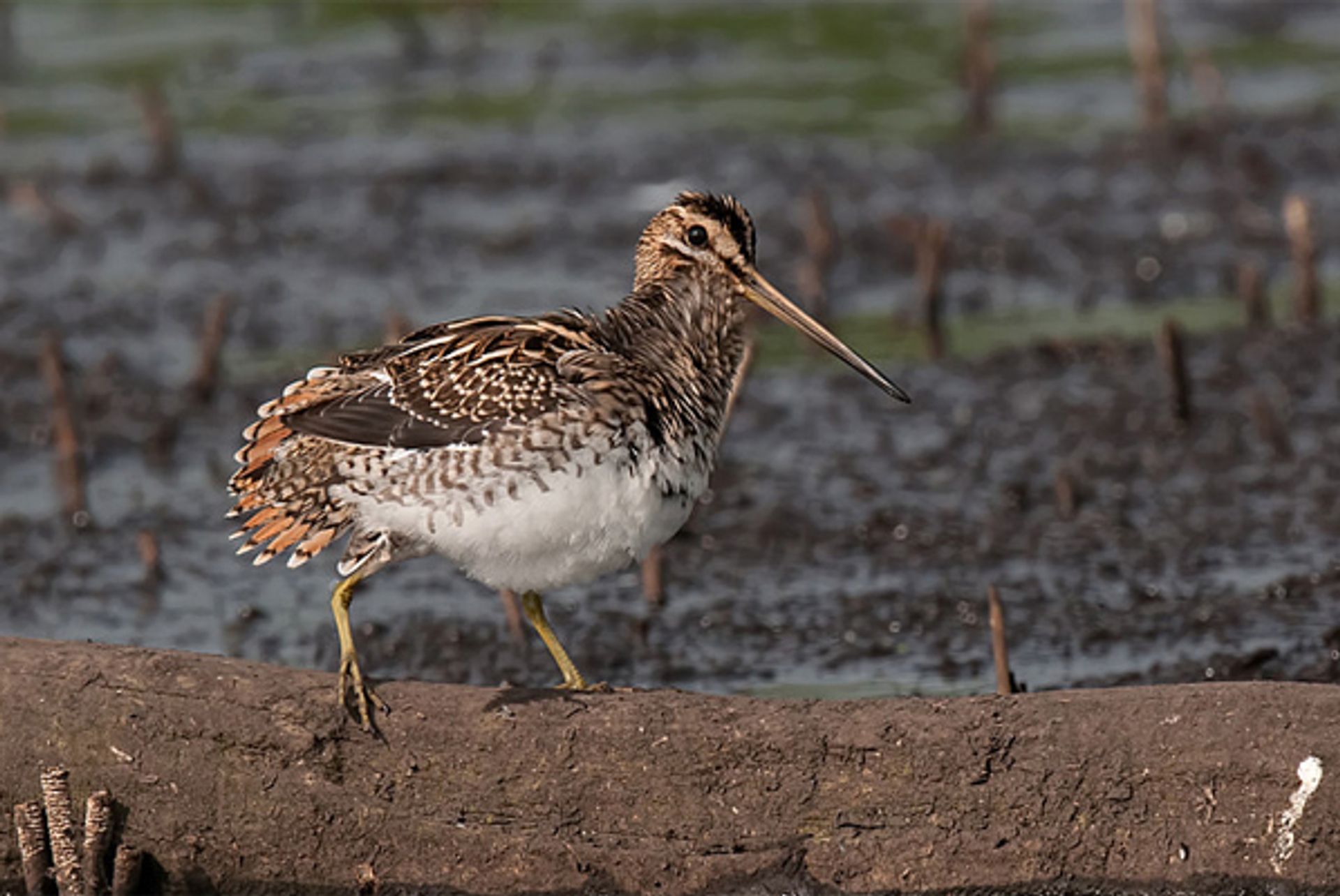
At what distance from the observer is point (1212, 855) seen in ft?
15.6

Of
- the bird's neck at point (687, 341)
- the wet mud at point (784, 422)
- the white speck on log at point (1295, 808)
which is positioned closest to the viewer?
the white speck on log at point (1295, 808)

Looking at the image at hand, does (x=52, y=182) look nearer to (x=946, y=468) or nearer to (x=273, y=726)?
(x=946, y=468)

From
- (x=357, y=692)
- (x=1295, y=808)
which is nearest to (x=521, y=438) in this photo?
(x=357, y=692)

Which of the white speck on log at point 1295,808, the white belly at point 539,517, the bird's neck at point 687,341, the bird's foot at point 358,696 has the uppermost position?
the bird's neck at point 687,341

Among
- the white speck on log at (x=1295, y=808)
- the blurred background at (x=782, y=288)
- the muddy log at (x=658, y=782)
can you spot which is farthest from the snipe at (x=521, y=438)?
the blurred background at (x=782, y=288)

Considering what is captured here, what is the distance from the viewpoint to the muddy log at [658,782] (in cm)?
473

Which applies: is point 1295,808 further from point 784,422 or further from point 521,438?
point 784,422

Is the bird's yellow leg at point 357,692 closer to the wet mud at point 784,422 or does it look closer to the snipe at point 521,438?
the snipe at point 521,438

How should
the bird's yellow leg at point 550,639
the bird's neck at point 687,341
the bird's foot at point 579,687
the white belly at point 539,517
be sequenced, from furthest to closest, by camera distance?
the bird's yellow leg at point 550,639
the bird's neck at point 687,341
the bird's foot at point 579,687
the white belly at point 539,517

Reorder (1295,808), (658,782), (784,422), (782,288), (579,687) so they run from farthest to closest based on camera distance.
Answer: (782,288) → (784,422) → (579,687) → (658,782) → (1295,808)

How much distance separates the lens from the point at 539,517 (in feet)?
16.0

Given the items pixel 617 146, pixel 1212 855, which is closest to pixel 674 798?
pixel 1212 855

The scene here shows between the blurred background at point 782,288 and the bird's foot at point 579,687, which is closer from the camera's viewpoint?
the bird's foot at point 579,687

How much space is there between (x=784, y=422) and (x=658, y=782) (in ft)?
13.6
